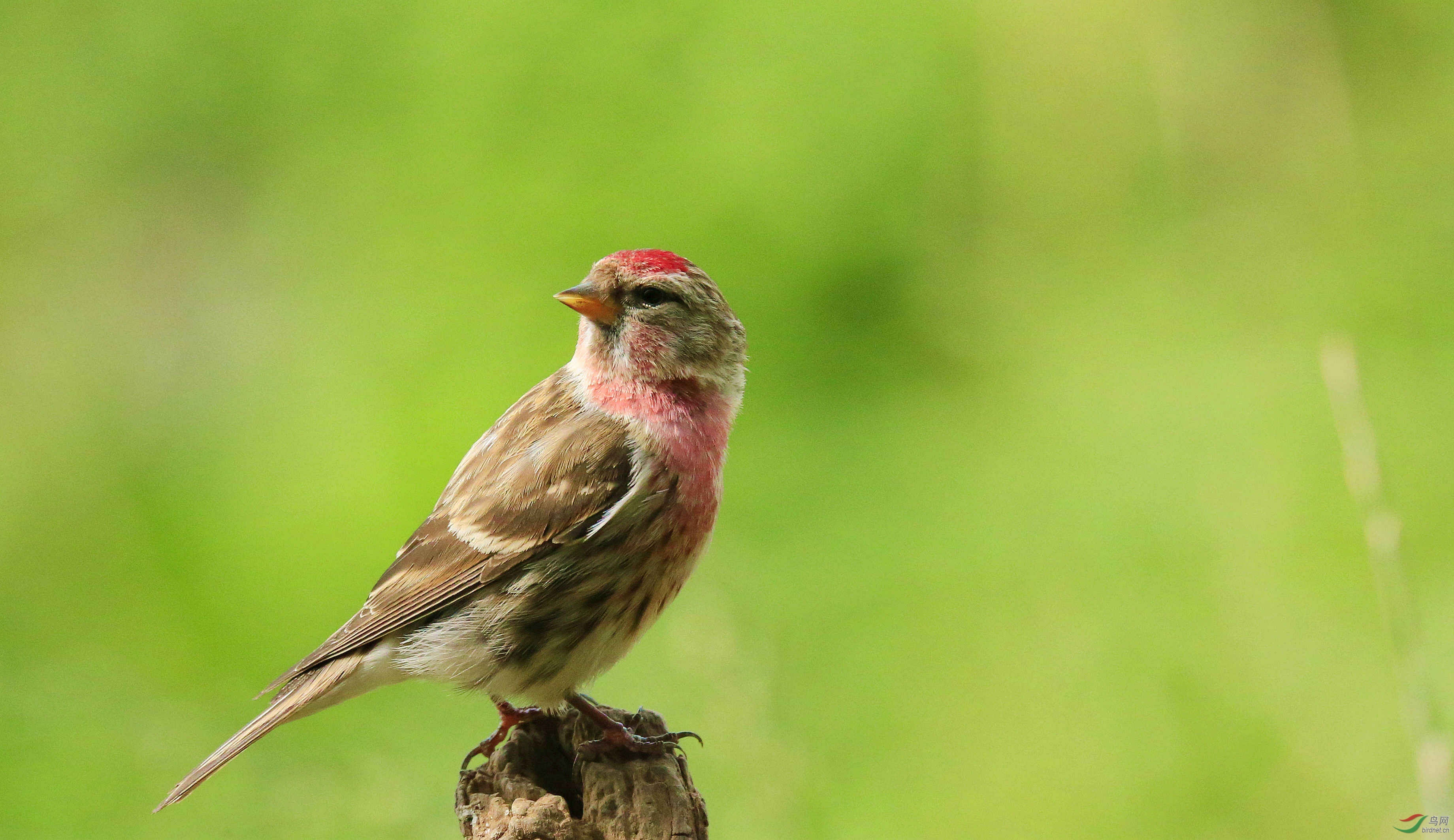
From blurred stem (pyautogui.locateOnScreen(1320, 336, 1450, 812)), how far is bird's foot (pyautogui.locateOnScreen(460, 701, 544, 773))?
6.57ft

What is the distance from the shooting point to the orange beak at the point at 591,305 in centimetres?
351

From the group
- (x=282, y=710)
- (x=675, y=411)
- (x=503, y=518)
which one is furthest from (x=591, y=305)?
(x=282, y=710)

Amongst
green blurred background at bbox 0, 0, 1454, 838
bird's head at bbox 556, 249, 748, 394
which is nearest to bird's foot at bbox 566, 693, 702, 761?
bird's head at bbox 556, 249, 748, 394

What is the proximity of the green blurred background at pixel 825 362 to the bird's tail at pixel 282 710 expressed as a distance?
1108 millimetres

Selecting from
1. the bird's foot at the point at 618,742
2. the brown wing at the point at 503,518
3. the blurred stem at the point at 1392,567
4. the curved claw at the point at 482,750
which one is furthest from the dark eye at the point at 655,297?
the blurred stem at the point at 1392,567

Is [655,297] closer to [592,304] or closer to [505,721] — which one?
A: [592,304]

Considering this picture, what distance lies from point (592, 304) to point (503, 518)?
592 mm

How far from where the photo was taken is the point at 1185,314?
5852 millimetres

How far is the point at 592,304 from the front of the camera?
3516 mm

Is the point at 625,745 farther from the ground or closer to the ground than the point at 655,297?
closer to the ground

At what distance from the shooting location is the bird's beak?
138 inches

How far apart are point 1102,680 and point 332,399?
3288mm

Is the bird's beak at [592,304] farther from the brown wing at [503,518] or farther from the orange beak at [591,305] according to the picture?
the brown wing at [503,518]

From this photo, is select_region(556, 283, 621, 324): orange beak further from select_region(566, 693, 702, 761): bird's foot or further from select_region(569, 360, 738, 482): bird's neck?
select_region(566, 693, 702, 761): bird's foot
